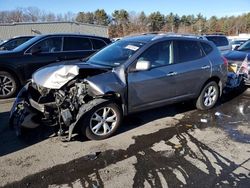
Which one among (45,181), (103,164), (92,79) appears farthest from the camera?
(92,79)

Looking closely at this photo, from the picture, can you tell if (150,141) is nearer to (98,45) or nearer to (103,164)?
(103,164)

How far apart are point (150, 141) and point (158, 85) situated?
1.16 meters

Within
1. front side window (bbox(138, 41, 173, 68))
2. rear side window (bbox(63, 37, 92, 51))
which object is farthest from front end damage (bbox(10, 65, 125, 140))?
rear side window (bbox(63, 37, 92, 51))

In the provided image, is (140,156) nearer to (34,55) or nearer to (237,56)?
(34,55)

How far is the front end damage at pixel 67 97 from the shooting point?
193 inches

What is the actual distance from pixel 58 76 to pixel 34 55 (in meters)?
3.57

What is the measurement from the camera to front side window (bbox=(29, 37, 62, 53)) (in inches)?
334

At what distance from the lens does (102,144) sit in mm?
4969

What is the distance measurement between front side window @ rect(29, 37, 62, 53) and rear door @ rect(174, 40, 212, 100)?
4.04 metres

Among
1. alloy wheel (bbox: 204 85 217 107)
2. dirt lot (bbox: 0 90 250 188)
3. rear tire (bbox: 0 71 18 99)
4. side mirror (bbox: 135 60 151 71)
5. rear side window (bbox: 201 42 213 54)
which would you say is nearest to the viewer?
dirt lot (bbox: 0 90 250 188)

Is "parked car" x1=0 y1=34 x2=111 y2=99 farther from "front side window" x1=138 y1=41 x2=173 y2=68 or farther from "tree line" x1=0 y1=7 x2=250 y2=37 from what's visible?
"tree line" x1=0 y1=7 x2=250 y2=37

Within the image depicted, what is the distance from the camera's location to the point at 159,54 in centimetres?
582

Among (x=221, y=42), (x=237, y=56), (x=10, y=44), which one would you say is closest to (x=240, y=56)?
(x=237, y=56)

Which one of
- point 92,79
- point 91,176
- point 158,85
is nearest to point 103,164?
point 91,176
